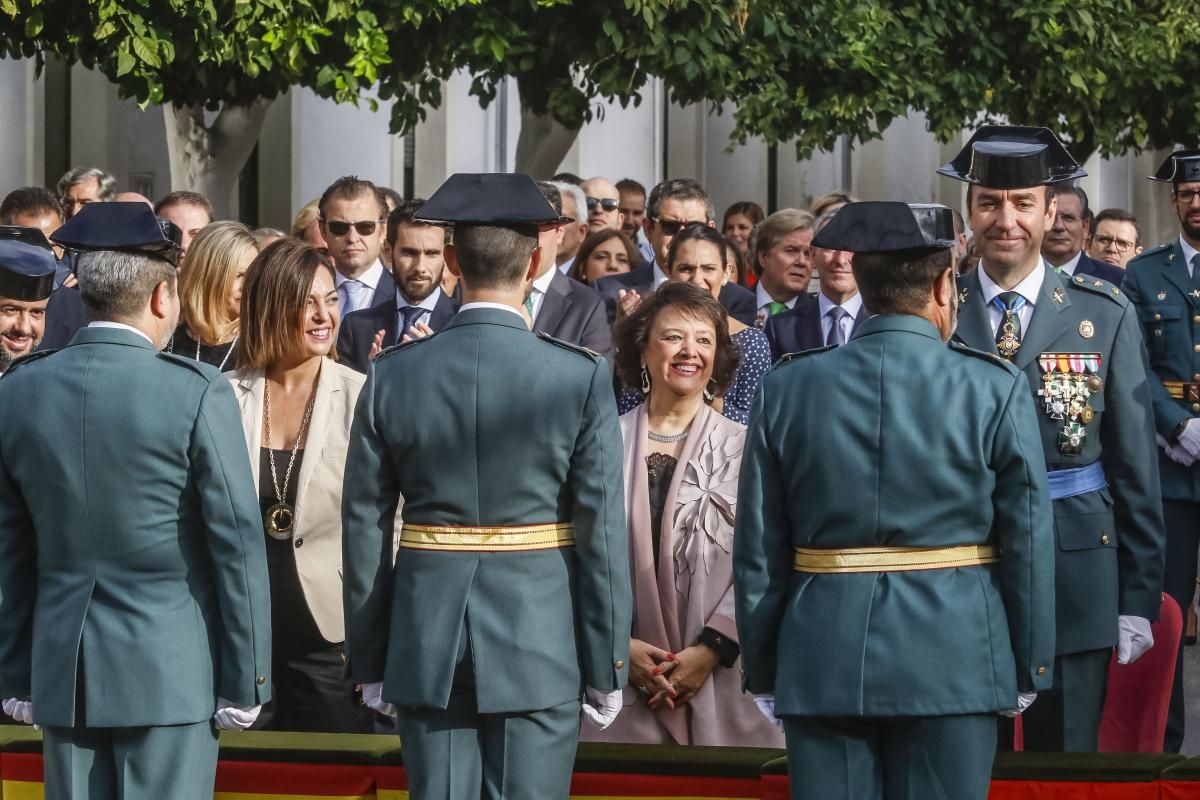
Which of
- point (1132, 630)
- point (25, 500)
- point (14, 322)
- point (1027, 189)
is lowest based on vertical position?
Answer: point (1132, 630)

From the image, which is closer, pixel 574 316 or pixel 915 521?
pixel 915 521

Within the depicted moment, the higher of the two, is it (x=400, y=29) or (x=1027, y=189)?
(x=400, y=29)

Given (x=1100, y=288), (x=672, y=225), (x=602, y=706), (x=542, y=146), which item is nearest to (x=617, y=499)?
(x=602, y=706)

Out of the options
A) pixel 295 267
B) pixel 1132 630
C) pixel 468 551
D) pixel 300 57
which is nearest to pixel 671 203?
pixel 300 57

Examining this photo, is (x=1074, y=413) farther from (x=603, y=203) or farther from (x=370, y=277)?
(x=603, y=203)

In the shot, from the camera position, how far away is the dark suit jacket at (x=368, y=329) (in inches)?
288

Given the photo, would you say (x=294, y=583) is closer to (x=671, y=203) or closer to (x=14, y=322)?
(x=14, y=322)

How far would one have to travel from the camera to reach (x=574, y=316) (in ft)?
24.2

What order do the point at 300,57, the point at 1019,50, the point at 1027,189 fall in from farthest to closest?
the point at 1019,50 → the point at 300,57 → the point at 1027,189

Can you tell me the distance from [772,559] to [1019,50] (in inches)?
439

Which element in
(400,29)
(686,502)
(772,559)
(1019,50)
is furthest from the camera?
(1019,50)

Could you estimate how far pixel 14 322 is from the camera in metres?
5.68

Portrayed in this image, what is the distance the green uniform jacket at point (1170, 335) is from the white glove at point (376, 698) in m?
3.07

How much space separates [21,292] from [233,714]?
66.5 inches
